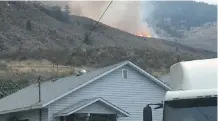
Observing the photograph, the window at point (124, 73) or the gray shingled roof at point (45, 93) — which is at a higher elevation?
the window at point (124, 73)

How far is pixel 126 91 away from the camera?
2966cm

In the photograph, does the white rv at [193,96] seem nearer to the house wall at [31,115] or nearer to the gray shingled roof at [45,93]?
the gray shingled roof at [45,93]

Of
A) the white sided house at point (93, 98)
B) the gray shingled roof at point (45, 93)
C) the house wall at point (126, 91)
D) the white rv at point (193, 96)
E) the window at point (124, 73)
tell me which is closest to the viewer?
the white rv at point (193, 96)

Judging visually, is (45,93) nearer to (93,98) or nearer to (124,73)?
(93,98)

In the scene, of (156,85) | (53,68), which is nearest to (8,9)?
(53,68)

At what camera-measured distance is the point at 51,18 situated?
138 metres

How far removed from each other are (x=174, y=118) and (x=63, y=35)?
11897 cm

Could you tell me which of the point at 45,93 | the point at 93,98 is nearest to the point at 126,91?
the point at 93,98

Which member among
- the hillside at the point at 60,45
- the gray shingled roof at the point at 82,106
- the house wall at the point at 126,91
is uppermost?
the hillside at the point at 60,45

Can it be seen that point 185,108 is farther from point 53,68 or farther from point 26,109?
point 53,68

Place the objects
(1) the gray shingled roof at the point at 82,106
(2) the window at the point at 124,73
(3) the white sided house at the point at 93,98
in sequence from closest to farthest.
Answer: (1) the gray shingled roof at the point at 82,106
(3) the white sided house at the point at 93,98
(2) the window at the point at 124,73

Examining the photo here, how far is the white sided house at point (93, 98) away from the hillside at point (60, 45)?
14135 mm

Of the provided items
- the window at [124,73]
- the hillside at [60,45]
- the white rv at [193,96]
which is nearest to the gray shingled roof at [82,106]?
the window at [124,73]

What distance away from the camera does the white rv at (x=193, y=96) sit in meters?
8.31
